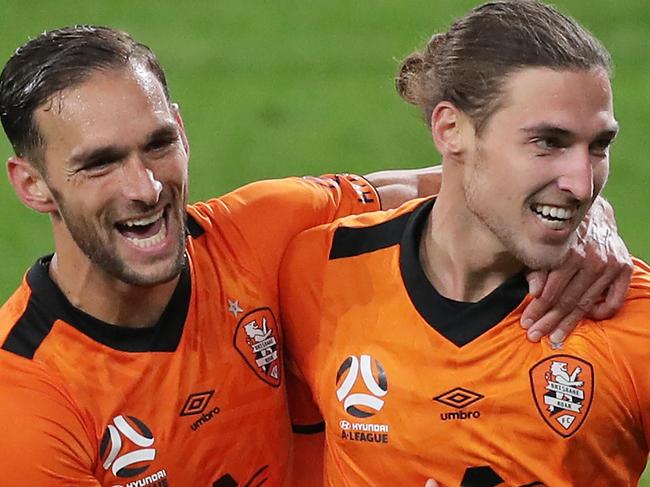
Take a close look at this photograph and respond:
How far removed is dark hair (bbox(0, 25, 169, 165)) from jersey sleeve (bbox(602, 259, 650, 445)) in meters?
1.57

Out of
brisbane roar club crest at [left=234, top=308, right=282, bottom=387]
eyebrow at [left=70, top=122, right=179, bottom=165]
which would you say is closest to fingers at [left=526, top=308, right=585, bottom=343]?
brisbane roar club crest at [left=234, top=308, right=282, bottom=387]

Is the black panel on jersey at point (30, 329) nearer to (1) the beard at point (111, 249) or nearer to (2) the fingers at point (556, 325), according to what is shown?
(1) the beard at point (111, 249)

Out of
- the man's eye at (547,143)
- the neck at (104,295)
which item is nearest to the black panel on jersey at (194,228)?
the neck at (104,295)

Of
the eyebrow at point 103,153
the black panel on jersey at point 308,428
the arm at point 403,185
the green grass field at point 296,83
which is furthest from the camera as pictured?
the green grass field at point 296,83

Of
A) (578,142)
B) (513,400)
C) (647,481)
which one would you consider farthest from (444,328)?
(647,481)

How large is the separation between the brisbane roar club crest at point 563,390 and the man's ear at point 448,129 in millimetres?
704

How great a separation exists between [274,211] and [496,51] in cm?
98

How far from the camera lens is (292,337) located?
5.01 m

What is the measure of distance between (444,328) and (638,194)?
18.8 feet

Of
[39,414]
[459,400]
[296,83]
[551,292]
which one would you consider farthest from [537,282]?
[296,83]

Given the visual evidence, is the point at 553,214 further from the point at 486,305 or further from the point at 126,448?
the point at 126,448

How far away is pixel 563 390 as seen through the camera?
438 cm

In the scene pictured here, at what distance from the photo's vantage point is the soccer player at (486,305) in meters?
4.36

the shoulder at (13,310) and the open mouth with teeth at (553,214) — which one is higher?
the open mouth with teeth at (553,214)
